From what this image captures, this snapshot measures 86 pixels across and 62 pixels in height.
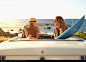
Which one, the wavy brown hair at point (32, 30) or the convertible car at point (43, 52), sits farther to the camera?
the wavy brown hair at point (32, 30)

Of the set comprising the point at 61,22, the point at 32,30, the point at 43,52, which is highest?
the point at 61,22

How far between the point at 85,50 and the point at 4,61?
5.43 feet

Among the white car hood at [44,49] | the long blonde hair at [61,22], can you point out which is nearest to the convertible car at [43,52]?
the white car hood at [44,49]

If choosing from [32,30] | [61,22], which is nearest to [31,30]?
[32,30]

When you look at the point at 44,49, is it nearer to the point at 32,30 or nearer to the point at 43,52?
the point at 43,52

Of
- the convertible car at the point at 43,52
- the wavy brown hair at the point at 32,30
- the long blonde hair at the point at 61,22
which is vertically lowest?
the convertible car at the point at 43,52

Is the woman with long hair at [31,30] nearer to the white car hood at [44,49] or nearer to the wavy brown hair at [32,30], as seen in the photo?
the wavy brown hair at [32,30]

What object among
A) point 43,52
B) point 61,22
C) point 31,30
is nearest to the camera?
point 43,52

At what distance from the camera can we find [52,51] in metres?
2.65

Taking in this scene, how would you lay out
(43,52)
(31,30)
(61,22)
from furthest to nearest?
(61,22) < (31,30) < (43,52)

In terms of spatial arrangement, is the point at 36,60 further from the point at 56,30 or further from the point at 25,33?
the point at 56,30

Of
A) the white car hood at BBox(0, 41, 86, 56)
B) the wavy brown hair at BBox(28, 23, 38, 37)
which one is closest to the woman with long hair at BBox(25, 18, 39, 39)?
the wavy brown hair at BBox(28, 23, 38, 37)

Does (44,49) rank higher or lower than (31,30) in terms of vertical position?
lower

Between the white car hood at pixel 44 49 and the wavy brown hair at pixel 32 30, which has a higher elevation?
the wavy brown hair at pixel 32 30
